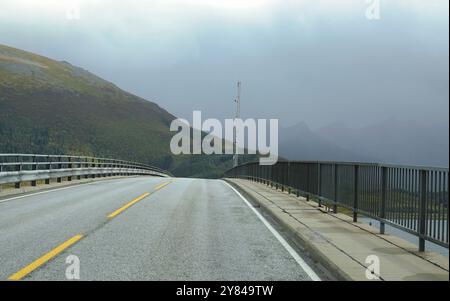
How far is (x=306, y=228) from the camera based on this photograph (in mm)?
11484

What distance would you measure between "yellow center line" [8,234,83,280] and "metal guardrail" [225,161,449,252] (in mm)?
5608

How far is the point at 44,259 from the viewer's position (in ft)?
27.4

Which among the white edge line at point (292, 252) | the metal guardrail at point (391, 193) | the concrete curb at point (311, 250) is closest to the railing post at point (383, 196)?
the metal guardrail at point (391, 193)

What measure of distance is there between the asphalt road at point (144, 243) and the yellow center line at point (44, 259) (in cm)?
3

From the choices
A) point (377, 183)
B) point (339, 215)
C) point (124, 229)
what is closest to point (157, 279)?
point (124, 229)

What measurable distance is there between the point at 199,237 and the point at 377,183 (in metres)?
3.67

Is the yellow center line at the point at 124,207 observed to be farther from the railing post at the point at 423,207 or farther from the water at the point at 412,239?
the railing post at the point at 423,207

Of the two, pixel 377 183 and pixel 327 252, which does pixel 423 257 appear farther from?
pixel 377 183

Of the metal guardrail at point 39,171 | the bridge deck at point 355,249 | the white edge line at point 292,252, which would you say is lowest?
the white edge line at point 292,252

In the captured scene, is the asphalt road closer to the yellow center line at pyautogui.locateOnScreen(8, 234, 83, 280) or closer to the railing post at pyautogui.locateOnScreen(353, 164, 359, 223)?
the yellow center line at pyautogui.locateOnScreen(8, 234, 83, 280)

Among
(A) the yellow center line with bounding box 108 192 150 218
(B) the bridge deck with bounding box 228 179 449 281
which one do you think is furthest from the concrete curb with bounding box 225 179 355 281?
(A) the yellow center line with bounding box 108 192 150 218

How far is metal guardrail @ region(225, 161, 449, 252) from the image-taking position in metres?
8.16

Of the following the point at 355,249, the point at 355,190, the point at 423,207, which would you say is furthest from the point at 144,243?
the point at 355,190

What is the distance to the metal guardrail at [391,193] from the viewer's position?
816cm
